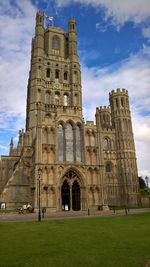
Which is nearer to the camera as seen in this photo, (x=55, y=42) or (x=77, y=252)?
(x=77, y=252)

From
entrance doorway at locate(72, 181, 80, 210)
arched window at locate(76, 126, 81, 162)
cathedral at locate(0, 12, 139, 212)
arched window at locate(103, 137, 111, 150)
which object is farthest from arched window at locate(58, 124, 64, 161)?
arched window at locate(103, 137, 111, 150)

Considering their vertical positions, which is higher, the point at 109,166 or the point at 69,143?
the point at 69,143

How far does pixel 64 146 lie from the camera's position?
45.9m

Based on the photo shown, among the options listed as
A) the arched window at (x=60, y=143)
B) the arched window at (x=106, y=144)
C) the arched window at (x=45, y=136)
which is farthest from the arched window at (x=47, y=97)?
the arched window at (x=106, y=144)

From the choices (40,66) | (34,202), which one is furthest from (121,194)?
(40,66)

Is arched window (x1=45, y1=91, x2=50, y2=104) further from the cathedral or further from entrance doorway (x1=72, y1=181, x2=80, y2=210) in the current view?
entrance doorway (x1=72, y1=181, x2=80, y2=210)

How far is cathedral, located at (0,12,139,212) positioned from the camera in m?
43.8

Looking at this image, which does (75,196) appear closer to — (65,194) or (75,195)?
(75,195)

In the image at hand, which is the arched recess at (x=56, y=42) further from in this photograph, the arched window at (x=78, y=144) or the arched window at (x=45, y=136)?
the arched window at (x=45, y=136)

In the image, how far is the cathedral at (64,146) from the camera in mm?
43781

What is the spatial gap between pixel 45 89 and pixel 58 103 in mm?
4871

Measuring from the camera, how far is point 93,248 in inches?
381

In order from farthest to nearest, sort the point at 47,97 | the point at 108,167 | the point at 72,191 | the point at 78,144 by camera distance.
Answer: the point at 108,167, the point at 47,97, the point at 78,144, the point at 72,191

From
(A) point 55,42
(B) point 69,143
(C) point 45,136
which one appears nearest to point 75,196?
(B) point 69,143
